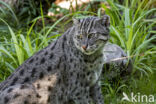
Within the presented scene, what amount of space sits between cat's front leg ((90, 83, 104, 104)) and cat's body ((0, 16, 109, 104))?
29 centimetres

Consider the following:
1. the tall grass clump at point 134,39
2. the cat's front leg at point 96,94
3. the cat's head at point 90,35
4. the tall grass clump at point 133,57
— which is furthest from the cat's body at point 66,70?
the tall grass clump at point 134,39

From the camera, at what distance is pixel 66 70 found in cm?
532

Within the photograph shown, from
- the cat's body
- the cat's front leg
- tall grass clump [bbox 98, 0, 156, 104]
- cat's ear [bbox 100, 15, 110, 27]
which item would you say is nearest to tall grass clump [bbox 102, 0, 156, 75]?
tall grass clump [bbox 98, 0, 156, 104]

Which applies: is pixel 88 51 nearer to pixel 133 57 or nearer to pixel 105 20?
pixel 105 20

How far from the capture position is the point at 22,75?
5105 millimetres

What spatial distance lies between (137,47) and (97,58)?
2.15 m

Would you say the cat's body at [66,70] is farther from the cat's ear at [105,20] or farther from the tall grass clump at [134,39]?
the tall grass clump at [134,39]

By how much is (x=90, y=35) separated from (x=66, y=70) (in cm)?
79

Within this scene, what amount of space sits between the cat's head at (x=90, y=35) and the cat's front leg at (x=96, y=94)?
93cm

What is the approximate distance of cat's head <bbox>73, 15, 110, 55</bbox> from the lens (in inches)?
201

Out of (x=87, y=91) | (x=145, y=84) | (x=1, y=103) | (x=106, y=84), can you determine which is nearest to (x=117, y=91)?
(x=106, y=84)

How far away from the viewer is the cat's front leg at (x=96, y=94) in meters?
5.78

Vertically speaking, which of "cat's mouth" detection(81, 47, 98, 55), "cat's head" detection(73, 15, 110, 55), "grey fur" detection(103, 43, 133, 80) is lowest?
"grey fur" detection(103, 43, 133, 80)

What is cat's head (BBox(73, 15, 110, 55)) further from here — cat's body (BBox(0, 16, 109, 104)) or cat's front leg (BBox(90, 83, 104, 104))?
cat's front leg (BBox(90, 83, 104, 104))
